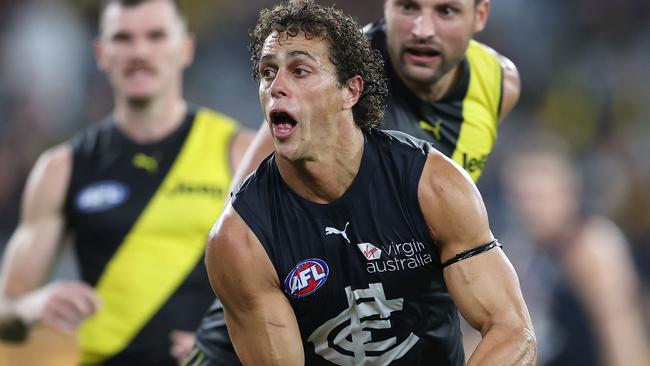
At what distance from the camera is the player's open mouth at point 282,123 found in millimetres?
3477

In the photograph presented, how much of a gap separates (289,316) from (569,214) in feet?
13.5

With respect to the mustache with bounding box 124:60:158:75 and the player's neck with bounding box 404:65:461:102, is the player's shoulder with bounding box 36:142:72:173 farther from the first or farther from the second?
the player's neck with bounding box 404:65:461:102

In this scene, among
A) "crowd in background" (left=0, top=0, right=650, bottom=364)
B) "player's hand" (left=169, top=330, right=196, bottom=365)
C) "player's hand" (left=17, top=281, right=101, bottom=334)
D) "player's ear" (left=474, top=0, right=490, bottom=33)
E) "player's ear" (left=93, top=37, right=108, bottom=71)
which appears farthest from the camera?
"crowd in background" (left=0, top=0, right=650, bottom=364)

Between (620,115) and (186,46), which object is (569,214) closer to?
(186,46)

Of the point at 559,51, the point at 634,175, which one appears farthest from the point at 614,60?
the point at 634,175

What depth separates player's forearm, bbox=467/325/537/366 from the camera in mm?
3424

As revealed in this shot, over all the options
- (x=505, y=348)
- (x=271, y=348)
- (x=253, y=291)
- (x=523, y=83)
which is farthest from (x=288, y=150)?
(x=523, y=83)

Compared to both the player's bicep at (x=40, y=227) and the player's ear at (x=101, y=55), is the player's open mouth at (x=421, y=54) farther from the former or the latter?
the player's ear at (x=101, y=55)

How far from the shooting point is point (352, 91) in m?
3.69

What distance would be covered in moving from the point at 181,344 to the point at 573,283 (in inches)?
111

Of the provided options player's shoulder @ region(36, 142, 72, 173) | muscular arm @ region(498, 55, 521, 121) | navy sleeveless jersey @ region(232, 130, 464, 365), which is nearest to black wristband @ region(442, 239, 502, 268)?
navy sleeveless jersey @ region(232, 130, 464, 365)

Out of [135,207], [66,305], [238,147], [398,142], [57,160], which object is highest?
[398,142]

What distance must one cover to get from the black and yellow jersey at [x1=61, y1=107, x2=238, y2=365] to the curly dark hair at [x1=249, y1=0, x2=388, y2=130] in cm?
186

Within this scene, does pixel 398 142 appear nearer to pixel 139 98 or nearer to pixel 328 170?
pixel 328 170
